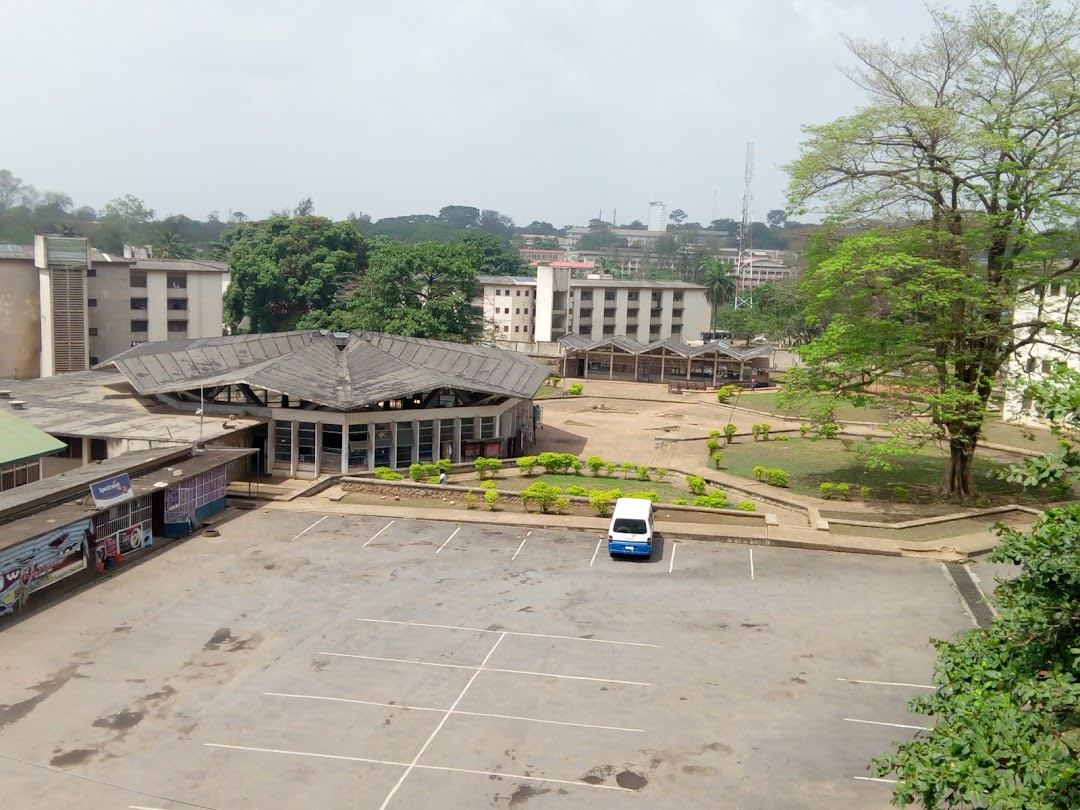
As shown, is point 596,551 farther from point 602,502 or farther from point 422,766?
point 422,766

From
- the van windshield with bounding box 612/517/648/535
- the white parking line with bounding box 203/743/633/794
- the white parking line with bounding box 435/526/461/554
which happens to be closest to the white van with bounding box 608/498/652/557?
the van windshield with bounding box 612/517/648/535

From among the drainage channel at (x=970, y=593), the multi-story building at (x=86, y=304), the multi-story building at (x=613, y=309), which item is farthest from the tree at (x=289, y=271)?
the drainage channel at (x=970, y=593)

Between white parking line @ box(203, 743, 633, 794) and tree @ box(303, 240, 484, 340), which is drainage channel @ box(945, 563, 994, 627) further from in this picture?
tree @ box(303, 240, 484, 340)

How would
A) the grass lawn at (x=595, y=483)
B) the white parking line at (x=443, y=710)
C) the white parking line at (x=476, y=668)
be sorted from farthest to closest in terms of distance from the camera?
the grass lawn at (x=595, y=483)
the white parking line at (x=476, y=668)
the white parking line at (x=443, y=710)

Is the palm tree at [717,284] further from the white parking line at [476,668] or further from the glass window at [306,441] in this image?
the white parking line at [476,668]

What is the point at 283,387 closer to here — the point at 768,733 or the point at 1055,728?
the point at 768,733

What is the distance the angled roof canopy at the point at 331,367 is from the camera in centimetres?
4034

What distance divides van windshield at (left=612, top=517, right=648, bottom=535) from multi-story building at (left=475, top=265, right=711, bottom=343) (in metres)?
62.8

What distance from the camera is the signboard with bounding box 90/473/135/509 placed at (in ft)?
88.1

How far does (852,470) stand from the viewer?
4481cm

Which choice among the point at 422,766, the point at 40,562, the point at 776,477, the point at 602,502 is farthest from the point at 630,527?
the point at 40,562

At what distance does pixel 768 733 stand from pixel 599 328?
77.2 metres

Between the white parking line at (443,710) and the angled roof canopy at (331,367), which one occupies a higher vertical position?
the angled roof canopy at (331,367)

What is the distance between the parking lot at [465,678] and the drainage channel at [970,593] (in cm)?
50
